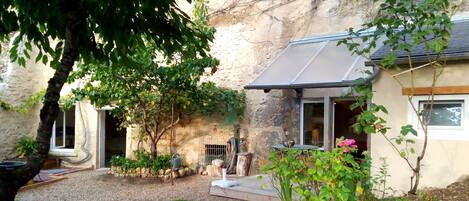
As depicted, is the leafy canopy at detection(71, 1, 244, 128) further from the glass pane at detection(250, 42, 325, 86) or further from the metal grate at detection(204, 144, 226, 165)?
the glass pane at detection(250, 42, 325, 86)

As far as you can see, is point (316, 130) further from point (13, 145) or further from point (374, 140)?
point (13, 145)

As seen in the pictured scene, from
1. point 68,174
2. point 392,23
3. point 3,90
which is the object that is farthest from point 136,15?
point 3,90

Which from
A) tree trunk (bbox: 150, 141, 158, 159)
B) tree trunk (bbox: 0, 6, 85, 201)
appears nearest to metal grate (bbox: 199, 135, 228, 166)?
tree trunk (bbox: 150, 141, 158, 159)

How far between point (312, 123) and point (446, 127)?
5770mm

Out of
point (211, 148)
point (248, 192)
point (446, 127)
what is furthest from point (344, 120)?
point (211, 148)

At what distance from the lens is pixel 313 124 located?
1345 cm

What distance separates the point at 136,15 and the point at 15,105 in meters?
16.8

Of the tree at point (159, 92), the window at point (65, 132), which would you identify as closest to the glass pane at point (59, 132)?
the window at point (65, 132)

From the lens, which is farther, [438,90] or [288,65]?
[288,65]

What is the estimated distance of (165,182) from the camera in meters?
13.9

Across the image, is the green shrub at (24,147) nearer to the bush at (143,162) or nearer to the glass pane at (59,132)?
the glass pane at (59,132)

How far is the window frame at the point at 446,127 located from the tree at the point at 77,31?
5.62 metres

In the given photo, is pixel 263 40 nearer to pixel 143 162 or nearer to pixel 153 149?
pixel 153 149

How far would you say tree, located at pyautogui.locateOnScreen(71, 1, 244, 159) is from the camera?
1316 cm
